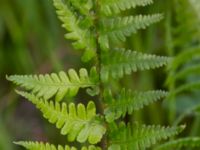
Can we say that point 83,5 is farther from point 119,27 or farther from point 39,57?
point 39,57

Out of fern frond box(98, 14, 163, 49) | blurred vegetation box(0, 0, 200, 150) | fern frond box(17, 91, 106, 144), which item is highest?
fern frond box(98, 14, 163, 49)

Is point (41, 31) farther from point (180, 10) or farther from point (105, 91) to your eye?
point (105, 91)

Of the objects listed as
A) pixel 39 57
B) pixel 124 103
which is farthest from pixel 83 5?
pixel 39 57

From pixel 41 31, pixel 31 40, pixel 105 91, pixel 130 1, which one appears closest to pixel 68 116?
pixel 105 91

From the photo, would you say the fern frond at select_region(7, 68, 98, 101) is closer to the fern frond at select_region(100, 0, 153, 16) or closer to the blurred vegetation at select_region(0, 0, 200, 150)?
the fern frond at select_region(100, 0, 153, 16)

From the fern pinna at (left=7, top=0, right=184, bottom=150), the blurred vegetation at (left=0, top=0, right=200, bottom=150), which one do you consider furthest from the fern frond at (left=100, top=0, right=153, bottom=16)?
the blurred vegetation at (left=0, top=0, right=200, bottom=150)

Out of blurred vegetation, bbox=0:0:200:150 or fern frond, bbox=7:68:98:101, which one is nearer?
fern frond, bbox=7:68:98:101

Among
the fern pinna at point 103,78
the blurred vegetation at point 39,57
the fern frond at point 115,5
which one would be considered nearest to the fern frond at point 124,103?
the fern pinna at point 103,78
